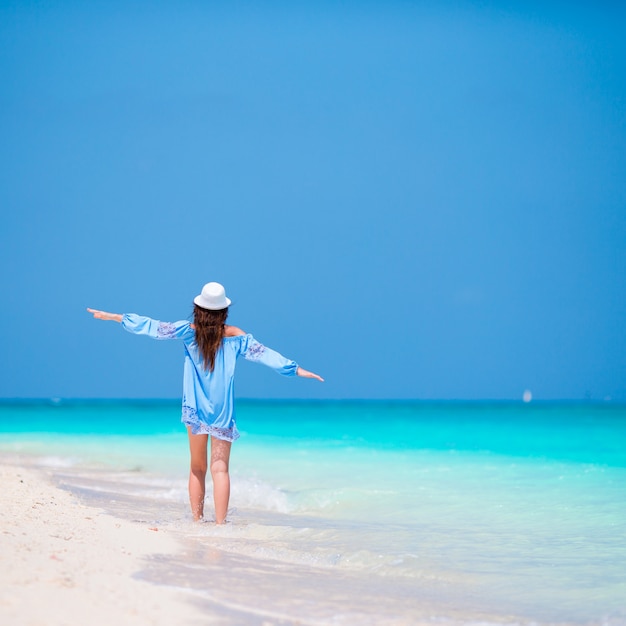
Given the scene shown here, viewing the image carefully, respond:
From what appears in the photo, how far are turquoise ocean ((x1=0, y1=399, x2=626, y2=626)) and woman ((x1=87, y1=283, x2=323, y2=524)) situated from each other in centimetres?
53

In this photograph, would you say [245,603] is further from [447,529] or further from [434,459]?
[434,459]

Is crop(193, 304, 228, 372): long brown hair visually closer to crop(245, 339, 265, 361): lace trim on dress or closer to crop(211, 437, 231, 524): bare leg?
crop(245, 339, 265, 361): lace trim on dress

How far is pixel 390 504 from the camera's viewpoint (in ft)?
21.5

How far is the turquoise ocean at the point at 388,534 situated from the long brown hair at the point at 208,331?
39.4 inches

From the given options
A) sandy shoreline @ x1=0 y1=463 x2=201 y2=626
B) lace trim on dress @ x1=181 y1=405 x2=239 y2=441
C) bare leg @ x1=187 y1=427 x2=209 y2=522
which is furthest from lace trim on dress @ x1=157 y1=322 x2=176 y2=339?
sandy shoreline @ x1=0 y1=463 x2=201 y2=626

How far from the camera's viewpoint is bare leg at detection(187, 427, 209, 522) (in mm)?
4715

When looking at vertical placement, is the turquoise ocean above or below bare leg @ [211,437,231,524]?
below

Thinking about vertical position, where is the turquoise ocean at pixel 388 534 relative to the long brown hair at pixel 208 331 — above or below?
below

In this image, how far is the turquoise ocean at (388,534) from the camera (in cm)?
309

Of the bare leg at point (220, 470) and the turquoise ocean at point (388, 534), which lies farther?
the bare leg at point (220, 470)

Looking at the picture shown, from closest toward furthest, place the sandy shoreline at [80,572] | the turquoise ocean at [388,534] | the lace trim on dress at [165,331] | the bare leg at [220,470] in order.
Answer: the sandy shoreline at [80,572], the turquoise ocean at [388,534], the lace trim on dress at [165,331], the bare leg at [220,470]

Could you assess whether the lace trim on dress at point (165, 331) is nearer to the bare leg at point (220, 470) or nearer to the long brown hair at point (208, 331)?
the long brown hair at point (208, 331)

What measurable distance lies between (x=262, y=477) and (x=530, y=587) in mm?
5361

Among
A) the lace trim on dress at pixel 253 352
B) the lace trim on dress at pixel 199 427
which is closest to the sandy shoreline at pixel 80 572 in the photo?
the lace trim on dress at pixel 199 427
